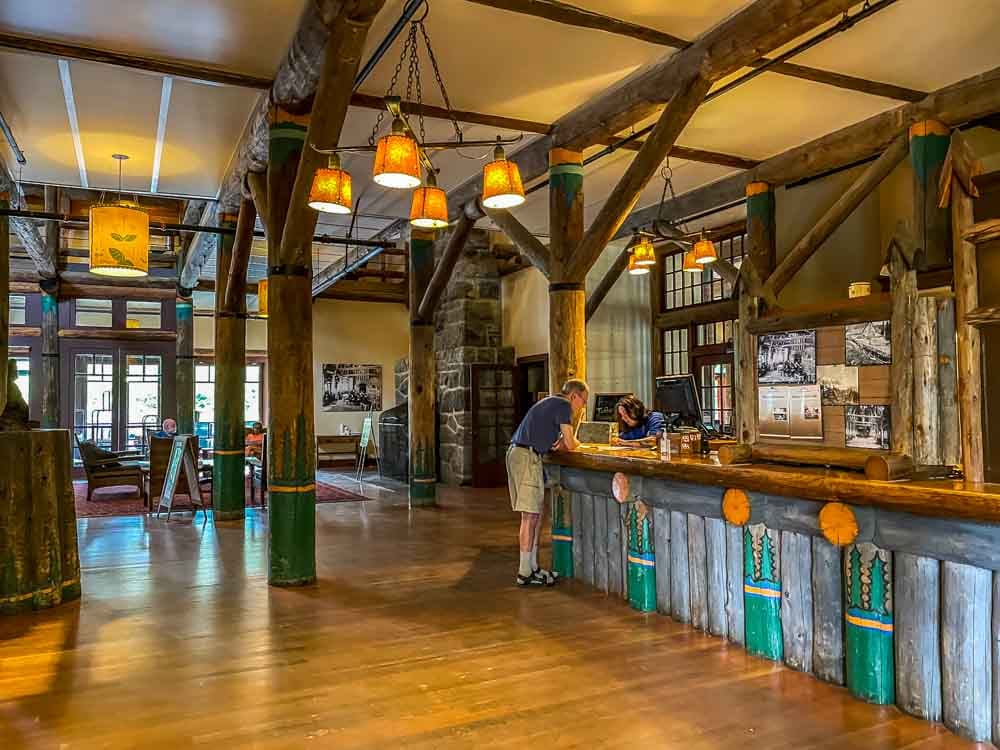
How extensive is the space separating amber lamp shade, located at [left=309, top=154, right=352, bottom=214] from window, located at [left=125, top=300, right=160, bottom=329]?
11571 millimetres

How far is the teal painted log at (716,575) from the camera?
165 inches

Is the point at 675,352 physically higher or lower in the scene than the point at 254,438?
higher

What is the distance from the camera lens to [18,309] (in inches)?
550

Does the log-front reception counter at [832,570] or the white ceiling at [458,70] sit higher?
the white ceiling at [458,70]

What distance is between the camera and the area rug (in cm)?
918

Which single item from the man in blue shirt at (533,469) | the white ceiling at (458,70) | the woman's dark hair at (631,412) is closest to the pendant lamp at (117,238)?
the white ceiling at (458,70)

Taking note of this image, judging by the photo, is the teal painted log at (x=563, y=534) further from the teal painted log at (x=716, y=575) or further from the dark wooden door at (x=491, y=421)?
the dark wooden door at (x=491, y=421)

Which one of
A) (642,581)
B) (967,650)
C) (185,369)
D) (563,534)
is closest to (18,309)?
(185,369)

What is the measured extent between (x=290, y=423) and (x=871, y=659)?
157 inches

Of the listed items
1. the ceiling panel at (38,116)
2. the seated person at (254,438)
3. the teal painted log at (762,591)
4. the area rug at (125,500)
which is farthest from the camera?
the seated person at (254,438)

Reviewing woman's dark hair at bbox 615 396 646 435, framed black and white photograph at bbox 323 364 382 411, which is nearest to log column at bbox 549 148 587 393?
woman's dark hair at bbox 615 396 646 435

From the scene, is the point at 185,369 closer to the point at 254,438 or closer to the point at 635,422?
the point at 254,438

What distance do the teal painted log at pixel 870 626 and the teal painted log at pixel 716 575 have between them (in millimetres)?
828

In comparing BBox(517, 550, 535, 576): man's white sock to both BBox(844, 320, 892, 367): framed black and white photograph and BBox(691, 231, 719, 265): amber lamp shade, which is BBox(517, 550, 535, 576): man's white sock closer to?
BBox(844, 320, 892, 367): framed black and white photograph
